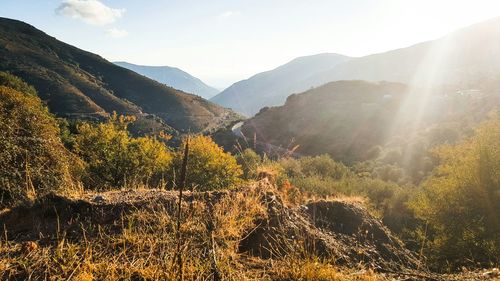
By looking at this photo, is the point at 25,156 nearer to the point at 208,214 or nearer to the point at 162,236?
the point at 208,214

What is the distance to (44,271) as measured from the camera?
11.1 ft

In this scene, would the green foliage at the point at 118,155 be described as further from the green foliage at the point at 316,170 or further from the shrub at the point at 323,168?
the shrub at the point at 323,168

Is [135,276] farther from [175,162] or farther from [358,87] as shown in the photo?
[358,87]

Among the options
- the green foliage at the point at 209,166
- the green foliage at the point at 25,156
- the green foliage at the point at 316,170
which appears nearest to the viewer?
the green foliage at the point at 25,156

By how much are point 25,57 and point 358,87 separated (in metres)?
91.3

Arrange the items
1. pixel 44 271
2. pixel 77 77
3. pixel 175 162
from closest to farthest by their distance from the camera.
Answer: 1. pixel 44 271
2. pixel 175 162
3. pixel 77 77

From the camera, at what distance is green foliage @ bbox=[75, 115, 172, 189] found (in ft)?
60.4

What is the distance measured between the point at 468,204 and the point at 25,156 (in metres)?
16.5

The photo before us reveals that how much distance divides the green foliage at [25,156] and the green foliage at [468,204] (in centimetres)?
1239

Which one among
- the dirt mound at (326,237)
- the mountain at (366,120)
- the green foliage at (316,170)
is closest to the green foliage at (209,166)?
the green foliage at (316,170)

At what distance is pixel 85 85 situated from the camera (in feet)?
317

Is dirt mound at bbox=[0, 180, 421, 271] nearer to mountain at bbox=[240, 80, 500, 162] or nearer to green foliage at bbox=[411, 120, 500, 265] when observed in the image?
green foliage at bbox=[411, 120, 500, 265]

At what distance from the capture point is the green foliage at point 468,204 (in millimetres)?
13031

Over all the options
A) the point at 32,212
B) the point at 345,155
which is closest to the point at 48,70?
the point at 345,155
